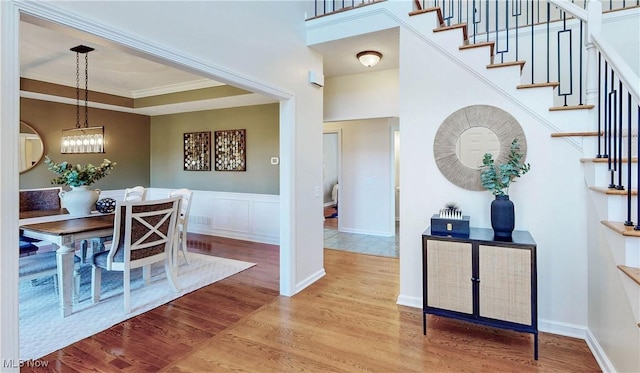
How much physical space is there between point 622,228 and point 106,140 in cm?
709

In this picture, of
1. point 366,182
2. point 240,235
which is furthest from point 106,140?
point 366,182

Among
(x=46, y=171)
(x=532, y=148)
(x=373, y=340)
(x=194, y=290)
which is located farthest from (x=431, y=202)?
(x=46, y=171)

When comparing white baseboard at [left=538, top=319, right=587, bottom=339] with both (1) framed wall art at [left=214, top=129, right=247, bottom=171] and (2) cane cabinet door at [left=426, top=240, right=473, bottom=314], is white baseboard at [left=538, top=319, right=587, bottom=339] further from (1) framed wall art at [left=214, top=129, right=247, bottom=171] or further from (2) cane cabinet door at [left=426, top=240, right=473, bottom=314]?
(1) framed wall art at [left=214, top=129, right=247, bottom=171]

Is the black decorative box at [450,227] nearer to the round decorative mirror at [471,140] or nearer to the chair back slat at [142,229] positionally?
the round decorative mirror at [471,140]

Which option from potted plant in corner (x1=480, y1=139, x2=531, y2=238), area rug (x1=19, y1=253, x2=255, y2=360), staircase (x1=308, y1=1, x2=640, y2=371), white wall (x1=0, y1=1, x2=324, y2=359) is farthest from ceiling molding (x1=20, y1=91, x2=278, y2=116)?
potted plant in corner (x1=480, y1=139, x2=531, y2=238)

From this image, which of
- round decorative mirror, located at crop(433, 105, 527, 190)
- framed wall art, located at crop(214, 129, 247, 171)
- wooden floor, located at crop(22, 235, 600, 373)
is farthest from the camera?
framed wall art, located at crop(214, 129, 247, 171)

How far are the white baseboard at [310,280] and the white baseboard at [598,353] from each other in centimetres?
251

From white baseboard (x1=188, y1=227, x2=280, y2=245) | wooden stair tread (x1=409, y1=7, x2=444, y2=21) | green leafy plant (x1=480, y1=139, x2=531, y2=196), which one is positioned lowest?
white baseboard (x1=188, y1=227, x2=280, y2=245)

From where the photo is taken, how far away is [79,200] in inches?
146

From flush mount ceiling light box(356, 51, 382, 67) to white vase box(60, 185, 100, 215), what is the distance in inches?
141

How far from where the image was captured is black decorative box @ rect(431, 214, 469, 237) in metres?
2.58

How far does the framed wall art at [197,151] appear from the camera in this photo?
6248 mm

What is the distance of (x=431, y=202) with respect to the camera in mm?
3061

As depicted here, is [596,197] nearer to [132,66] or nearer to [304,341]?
[304,341]
